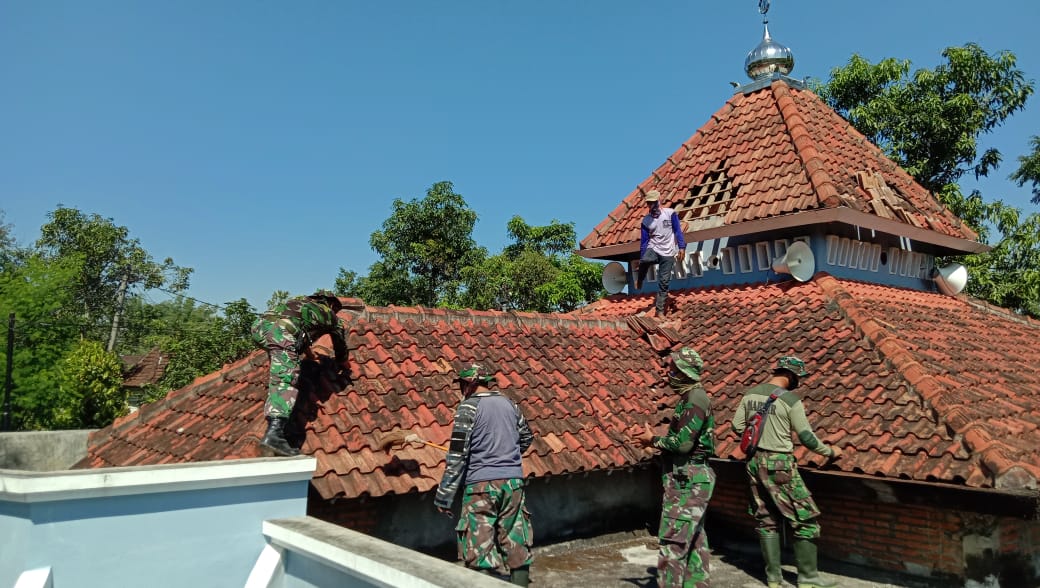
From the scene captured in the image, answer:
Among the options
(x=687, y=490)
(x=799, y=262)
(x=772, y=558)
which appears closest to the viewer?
(x=687, y=490)

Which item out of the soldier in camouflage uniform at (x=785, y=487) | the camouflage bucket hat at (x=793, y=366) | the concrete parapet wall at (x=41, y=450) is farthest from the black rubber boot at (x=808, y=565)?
the concrete parapet wall at (x=41, y=450)

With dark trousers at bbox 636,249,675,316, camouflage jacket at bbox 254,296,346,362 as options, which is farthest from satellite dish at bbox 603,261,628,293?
camouflage jacket at bbox 254,296,346,362

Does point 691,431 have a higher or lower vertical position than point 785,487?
higher

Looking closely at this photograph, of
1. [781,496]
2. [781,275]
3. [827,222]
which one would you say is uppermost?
[827,222]

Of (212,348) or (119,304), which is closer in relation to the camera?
(212,348)

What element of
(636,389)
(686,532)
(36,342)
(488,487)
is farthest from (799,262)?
(36,342)

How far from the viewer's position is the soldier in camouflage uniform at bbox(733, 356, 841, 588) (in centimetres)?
561

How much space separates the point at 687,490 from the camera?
5.41 m

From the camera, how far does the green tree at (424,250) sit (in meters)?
22.7

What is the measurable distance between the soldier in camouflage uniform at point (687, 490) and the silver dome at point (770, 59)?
9.11 meters

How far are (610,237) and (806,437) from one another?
6.56 metres

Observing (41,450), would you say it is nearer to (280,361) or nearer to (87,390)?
(280,361)

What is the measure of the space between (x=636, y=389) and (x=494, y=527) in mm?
3729

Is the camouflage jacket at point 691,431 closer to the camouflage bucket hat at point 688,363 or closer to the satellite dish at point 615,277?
the camouflage bucket hat at point 688,363
